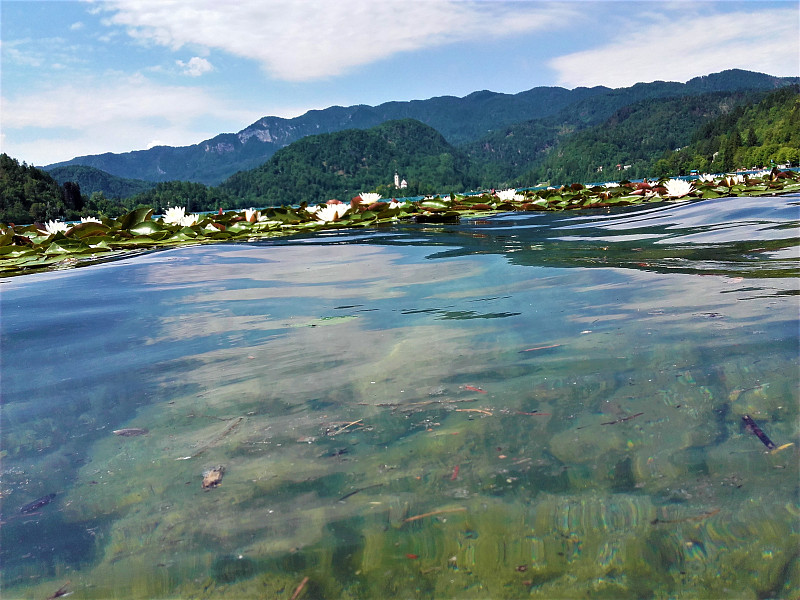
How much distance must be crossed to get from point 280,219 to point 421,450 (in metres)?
8.45

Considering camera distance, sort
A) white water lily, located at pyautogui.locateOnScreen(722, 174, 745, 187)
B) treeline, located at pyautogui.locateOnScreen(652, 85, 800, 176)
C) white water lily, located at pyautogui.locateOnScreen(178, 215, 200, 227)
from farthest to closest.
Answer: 1. treeline, located at pyautogui.locateOnScreen(652, 85, 800, 176)
2. white water lily, located at pyautogui.locateOnScreen(722, 174, 745, 187)
3. white water lily, located at pyautogui.locateOnScreen(178, 215, 200, 227)

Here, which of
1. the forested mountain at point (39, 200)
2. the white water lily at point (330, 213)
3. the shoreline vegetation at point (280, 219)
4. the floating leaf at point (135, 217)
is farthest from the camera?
the forested mountain at point (39, 200)

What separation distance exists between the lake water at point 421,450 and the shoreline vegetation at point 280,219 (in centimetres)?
378

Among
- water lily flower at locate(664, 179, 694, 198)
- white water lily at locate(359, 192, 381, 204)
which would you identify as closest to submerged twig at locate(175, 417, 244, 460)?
white water lily at locate(359, 192, 381, 204)

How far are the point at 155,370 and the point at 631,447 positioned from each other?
1.75 metres

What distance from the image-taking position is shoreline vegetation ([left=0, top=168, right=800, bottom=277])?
6016mm

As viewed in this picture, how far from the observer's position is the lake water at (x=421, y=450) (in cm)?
88

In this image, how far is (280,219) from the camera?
916cm

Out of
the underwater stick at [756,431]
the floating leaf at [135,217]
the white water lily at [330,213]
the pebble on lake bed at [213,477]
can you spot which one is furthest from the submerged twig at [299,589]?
the white water lily at [330,213]

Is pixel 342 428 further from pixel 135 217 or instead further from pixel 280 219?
pixel 280 219

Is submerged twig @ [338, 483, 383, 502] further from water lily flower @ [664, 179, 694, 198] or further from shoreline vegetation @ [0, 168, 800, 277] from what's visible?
water lily flower @ [664, 179, 694, 198]

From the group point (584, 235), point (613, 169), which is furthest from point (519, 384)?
point (613, 169)

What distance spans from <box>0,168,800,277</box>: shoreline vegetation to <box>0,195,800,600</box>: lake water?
12.4 feet

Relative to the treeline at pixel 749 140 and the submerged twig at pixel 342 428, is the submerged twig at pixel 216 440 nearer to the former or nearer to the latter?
the submerged twig at pixel 342 428
